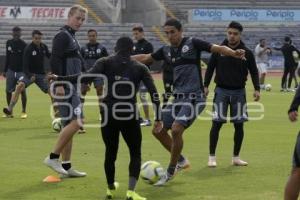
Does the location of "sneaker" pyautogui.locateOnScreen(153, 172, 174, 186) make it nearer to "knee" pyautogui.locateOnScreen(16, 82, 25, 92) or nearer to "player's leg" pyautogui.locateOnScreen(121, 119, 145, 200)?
"player's leg" pyautogui.locateOnScreen(121, 119, 145, 200)

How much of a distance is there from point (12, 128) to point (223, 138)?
4.72m

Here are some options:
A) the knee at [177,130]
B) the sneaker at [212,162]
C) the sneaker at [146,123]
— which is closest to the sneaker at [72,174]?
the knee at [177,130]

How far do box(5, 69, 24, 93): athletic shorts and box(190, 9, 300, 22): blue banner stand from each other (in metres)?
33.3

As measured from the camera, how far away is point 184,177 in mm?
9344

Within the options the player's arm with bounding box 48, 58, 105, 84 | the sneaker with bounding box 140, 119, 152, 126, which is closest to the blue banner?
the sneaker with bounding box 140, 119, 152, 126

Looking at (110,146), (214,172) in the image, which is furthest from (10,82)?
(110,146)

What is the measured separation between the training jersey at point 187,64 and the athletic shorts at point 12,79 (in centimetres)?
900

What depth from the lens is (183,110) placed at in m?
9.08

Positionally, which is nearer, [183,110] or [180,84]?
[183,110]

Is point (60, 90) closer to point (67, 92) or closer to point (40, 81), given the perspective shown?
point (67, 92)

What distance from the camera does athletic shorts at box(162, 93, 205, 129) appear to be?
9.03m

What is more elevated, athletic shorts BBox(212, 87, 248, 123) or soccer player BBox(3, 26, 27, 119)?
soccer player BBox(3, 26, 27, 119)

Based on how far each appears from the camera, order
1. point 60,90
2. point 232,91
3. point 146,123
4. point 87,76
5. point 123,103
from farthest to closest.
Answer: point 146,123, point 232,91, point 60,90, point 87,76, point 123,103

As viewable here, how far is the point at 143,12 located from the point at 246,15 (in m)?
7.67
